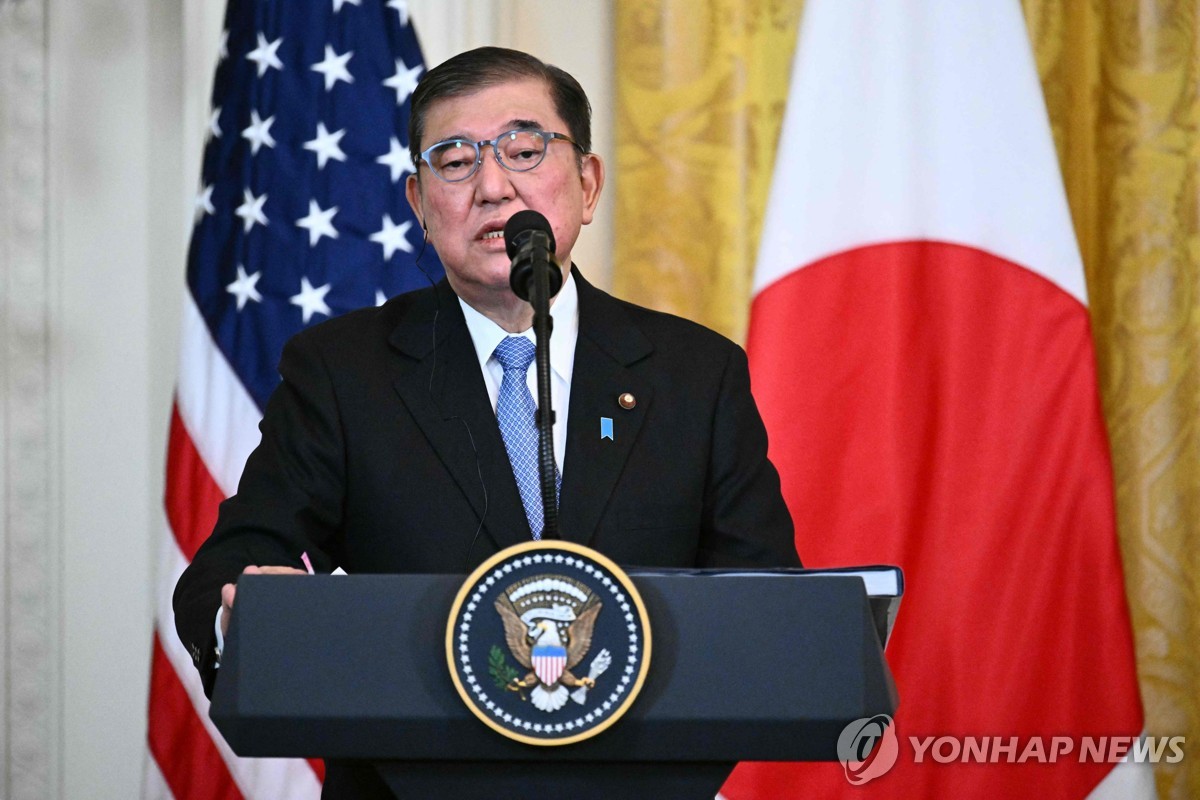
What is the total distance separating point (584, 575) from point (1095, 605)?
89.2 inches

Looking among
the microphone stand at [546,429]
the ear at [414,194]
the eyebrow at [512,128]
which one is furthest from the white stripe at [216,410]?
the microphone stand at [546,429]

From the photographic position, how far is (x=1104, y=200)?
10.7ft

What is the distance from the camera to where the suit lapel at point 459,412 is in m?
1.81

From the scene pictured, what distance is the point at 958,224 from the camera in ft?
10.4

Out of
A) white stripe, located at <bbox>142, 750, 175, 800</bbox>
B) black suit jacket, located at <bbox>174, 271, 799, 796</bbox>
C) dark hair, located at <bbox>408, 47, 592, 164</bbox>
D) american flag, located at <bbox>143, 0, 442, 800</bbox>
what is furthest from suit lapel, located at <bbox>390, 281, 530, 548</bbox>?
white stripe, located at <bbox>142, 750, 175, 800</bbox>

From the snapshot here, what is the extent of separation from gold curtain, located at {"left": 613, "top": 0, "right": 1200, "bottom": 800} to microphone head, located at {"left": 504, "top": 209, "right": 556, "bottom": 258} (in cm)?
175

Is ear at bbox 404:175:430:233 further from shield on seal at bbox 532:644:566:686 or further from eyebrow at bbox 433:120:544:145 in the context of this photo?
shield on seal at bbox 532:644:566:686

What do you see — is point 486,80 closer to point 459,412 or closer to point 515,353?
point 515,353

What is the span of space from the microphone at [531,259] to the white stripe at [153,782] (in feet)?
7.33

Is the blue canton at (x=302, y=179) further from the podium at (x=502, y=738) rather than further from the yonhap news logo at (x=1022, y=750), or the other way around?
the podium at (x=502, y=738)

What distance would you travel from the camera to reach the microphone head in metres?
1.43

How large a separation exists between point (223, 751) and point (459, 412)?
1688mm

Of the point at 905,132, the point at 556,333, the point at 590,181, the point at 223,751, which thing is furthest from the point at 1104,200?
the point at 223,751

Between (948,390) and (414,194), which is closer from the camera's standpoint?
(414,194)
